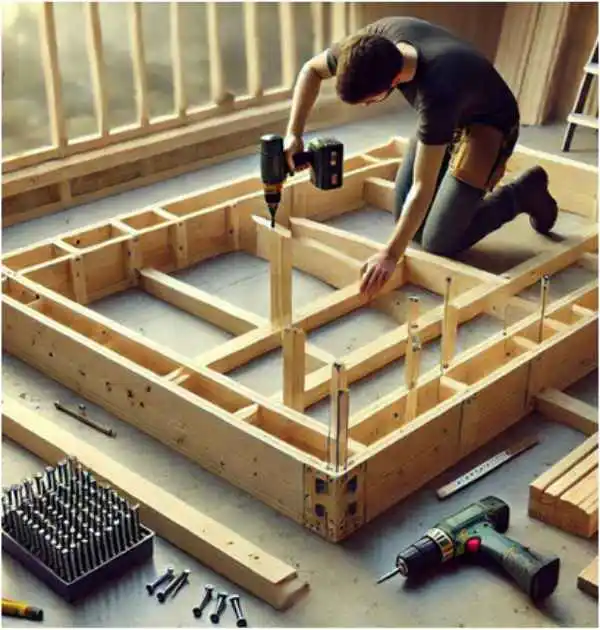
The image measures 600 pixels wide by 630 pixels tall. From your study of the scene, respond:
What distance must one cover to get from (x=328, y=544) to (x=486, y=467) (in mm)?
593

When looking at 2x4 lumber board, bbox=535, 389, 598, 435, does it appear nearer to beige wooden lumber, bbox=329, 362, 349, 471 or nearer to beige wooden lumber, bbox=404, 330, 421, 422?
beige wooden lumber, bbox=404, 330, 421, 422

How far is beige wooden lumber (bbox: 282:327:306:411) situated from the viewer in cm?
298

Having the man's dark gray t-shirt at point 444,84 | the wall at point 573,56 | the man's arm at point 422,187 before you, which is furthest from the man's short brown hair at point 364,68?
the wall at point 573,56

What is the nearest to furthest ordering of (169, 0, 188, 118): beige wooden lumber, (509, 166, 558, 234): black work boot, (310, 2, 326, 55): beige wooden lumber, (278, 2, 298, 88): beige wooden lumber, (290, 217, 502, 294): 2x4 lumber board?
1. (290, 217, 502, 294): 2x4 lumber board
2. (509, 166, 558, 234): black work boot
3. (169, 0, 188, 118): beige wooden lumber
4. (278, 2, 298, 88): beige wooden lumber
5. (310, 2, 326, 55): beige wooden lumber

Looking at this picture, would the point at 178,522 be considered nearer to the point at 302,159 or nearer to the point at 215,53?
the point at 302,159

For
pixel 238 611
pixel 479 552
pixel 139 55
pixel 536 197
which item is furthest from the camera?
pixel 139 55

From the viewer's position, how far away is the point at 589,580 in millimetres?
2506

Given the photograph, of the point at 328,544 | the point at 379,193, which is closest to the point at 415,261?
the point at 379,193

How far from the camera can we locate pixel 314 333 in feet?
12.3

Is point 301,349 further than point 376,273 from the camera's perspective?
Yes

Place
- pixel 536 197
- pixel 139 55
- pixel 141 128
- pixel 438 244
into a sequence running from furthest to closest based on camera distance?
1. pixel 141 128
2. pixel 139 55
3. pixel 536 197
4. pixel 438 244

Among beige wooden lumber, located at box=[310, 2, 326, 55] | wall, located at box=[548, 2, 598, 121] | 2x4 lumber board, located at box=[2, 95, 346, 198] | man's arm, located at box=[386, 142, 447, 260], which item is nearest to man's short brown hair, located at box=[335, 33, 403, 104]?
man's arm, located at box=[386, 142, 447, 260]

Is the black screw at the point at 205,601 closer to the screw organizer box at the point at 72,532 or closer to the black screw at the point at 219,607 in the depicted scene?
the black screw at the point at 219,607

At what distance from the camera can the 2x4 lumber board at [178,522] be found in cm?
249
